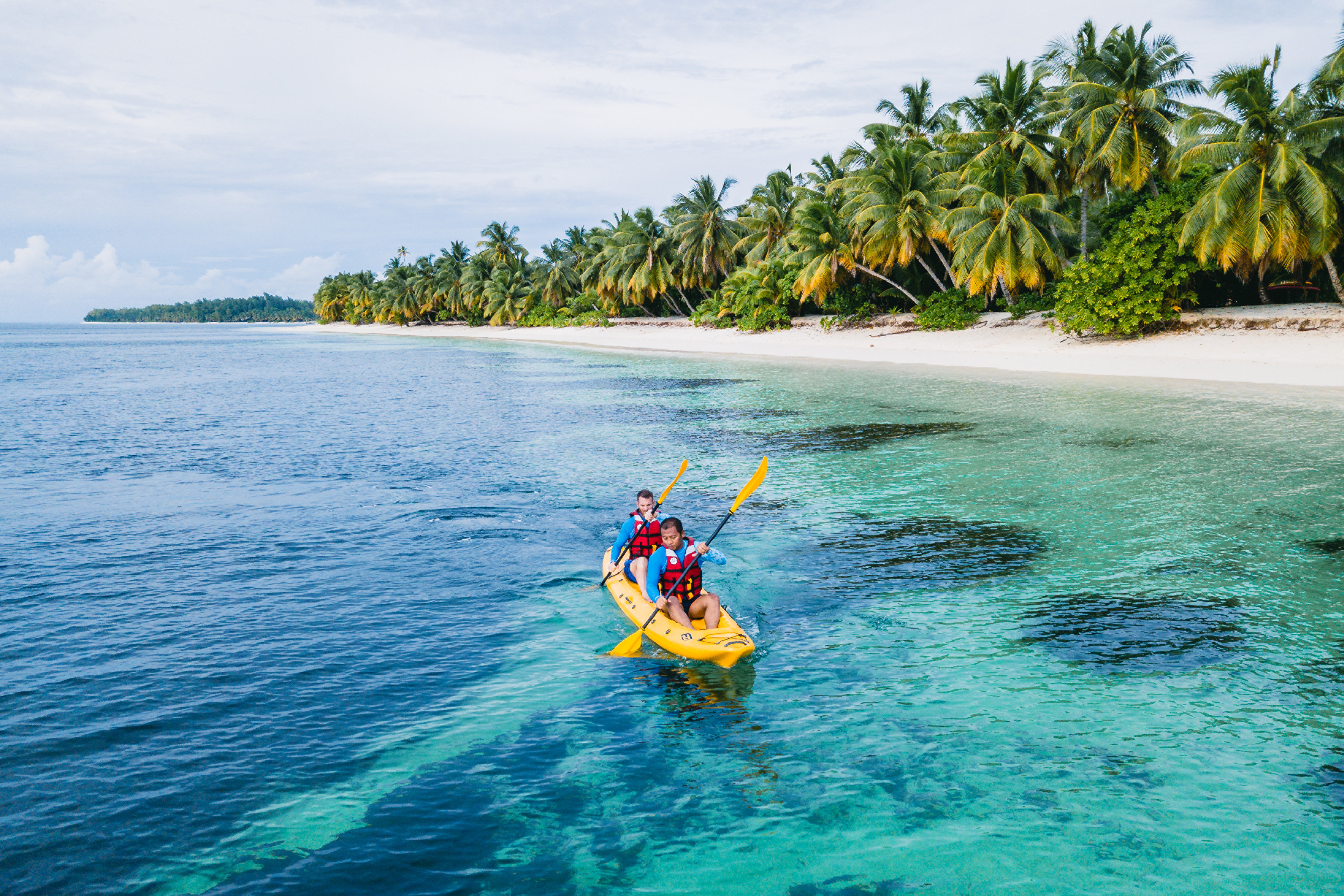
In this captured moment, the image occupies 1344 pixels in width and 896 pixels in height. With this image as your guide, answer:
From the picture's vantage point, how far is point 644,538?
10523 millimetres

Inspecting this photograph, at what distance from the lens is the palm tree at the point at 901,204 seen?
1683 inches

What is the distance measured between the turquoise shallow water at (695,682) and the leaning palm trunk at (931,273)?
92.5ft

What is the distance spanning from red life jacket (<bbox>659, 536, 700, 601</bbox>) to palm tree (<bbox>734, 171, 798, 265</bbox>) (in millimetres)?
48167

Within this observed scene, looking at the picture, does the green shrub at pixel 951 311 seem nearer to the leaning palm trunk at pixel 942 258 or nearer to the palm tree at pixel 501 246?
the leaning palm trunk at pixel 942 258

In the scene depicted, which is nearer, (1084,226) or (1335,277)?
(1335,277)

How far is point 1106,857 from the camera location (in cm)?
573

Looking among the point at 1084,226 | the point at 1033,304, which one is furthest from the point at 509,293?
the point at 1084,226

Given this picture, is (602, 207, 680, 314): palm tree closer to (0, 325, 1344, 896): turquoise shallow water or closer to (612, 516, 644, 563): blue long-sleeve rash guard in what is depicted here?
(0, 325, 1344, 896): turquoise shallow water

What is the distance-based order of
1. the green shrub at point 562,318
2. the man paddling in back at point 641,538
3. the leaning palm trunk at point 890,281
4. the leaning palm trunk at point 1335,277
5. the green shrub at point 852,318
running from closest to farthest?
the man paddling in back at point 641,538 < the leaning palm trunk at point 1335,277 < the leaning palm trunk at point 890,281 < the green shrub at point 852,318 < the green shrub at point 562,318

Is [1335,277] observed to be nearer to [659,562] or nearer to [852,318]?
[852,318]

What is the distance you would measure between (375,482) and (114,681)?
31.7 ft

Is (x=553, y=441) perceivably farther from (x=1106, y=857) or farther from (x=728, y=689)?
(x=1106, y=857)

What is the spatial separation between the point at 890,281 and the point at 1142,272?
1555cm

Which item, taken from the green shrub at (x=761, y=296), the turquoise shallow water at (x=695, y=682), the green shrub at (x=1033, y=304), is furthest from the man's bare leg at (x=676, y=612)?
the green shrub at (x=761, y=296)
